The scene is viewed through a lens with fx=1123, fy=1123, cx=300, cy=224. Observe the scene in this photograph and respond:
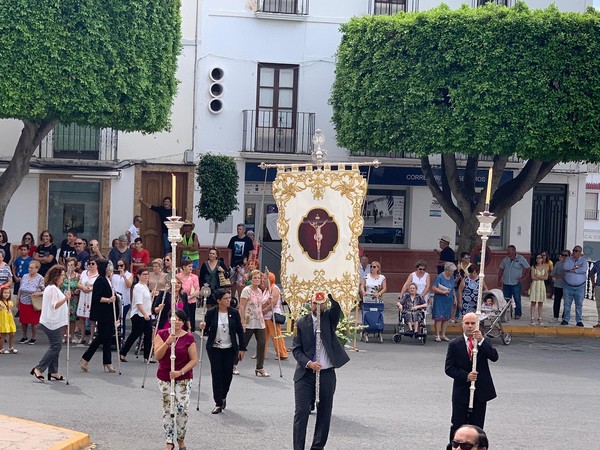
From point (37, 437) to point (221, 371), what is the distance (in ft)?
9.72

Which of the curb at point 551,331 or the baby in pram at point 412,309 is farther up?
the baby in pram at point 412,309

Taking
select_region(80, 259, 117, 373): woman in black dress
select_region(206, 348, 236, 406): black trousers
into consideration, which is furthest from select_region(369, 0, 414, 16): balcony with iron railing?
select_region(206, 348, 236, 406): black trousers

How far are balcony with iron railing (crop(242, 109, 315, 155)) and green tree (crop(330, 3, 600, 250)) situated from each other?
3408 mm

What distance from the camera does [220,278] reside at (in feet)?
71.3

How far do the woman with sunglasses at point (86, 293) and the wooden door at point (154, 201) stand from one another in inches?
329

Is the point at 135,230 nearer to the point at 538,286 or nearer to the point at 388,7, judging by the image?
the point at 388,7

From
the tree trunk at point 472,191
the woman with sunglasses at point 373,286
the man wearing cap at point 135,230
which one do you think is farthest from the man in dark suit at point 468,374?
the man wearing cap at point 135,230

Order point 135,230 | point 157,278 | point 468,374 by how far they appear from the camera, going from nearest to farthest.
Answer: point 468,374, point 157,278, point 135,230

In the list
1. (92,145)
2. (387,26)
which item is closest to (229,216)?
(92,145)

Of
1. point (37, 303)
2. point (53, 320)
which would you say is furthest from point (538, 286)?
point (53, 320)

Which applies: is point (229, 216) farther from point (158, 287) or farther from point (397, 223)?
point (158, 287)

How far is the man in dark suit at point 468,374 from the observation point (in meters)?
11.2

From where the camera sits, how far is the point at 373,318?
70.0ft

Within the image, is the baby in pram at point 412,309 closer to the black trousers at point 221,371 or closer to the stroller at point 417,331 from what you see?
the stroller at point 417,331
